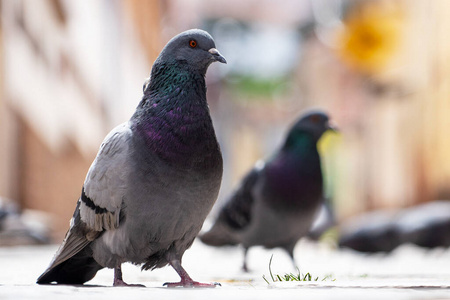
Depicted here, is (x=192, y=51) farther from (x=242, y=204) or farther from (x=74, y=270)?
(x=242, y=204)

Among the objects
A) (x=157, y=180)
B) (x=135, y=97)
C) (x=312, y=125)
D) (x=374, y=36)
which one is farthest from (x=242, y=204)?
(x=135, y=97)

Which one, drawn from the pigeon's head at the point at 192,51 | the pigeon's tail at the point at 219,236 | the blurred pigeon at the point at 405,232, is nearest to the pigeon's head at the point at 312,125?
the pigeon's tail at the point at 219,236

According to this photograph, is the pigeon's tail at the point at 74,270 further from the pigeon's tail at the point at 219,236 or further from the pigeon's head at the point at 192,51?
the pigeon's tail at the point at 219,236

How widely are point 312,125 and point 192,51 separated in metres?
2.11

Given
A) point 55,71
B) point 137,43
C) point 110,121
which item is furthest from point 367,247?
point 137,43

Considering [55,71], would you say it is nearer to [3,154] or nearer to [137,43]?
Answer: [3,154]

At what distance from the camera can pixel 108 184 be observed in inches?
127

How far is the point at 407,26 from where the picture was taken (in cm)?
1541

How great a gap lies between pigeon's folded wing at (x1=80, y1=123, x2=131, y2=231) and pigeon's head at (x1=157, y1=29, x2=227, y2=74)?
1.25 feet

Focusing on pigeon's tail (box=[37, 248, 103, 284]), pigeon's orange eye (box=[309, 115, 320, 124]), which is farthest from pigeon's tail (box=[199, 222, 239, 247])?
pigeon's tail (box=[37, 248, 103, 284])

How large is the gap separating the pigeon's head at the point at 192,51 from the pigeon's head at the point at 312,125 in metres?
1.95

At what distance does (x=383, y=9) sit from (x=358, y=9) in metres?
0.66

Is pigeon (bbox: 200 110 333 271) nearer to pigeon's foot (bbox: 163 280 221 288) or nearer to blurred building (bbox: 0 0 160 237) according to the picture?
pigeon's foot (bbox: 163 280 221 288)

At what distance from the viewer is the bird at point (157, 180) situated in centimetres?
312
